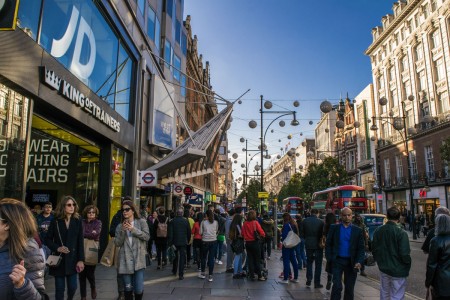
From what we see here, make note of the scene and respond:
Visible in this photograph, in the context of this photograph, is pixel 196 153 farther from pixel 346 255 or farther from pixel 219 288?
pixel 346 255

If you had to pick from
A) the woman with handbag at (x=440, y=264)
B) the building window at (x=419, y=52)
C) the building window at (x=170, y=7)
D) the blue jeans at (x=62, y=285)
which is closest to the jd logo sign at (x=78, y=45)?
the blue jeans at (x=62, y=285)

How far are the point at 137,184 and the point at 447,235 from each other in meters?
12.7

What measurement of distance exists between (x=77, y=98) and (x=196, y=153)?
6997 mm

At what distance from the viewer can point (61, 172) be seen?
1430cm

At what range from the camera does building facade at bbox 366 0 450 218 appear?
3678cm

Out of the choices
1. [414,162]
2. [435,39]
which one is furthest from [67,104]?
[414,162]

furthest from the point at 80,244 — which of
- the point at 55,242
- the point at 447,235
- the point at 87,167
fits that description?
the point at 87,167

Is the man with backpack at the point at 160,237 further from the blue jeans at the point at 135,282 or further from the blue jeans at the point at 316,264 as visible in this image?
the blue jeans at the point at 135,282

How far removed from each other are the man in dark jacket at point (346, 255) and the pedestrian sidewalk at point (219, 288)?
1710mm

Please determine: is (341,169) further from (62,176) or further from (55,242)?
(55,242)

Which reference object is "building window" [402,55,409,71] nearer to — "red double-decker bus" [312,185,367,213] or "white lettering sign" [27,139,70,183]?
"red double-decker bus" [312,185,367,213]

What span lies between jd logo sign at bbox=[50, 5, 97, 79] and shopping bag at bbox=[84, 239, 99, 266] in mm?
4902

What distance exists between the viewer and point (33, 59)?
7.82m

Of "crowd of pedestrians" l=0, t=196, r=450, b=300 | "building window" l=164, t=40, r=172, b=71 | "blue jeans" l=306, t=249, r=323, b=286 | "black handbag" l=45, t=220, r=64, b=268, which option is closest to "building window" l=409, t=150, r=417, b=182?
"building window" l=164, t=40, r=172, b=71
